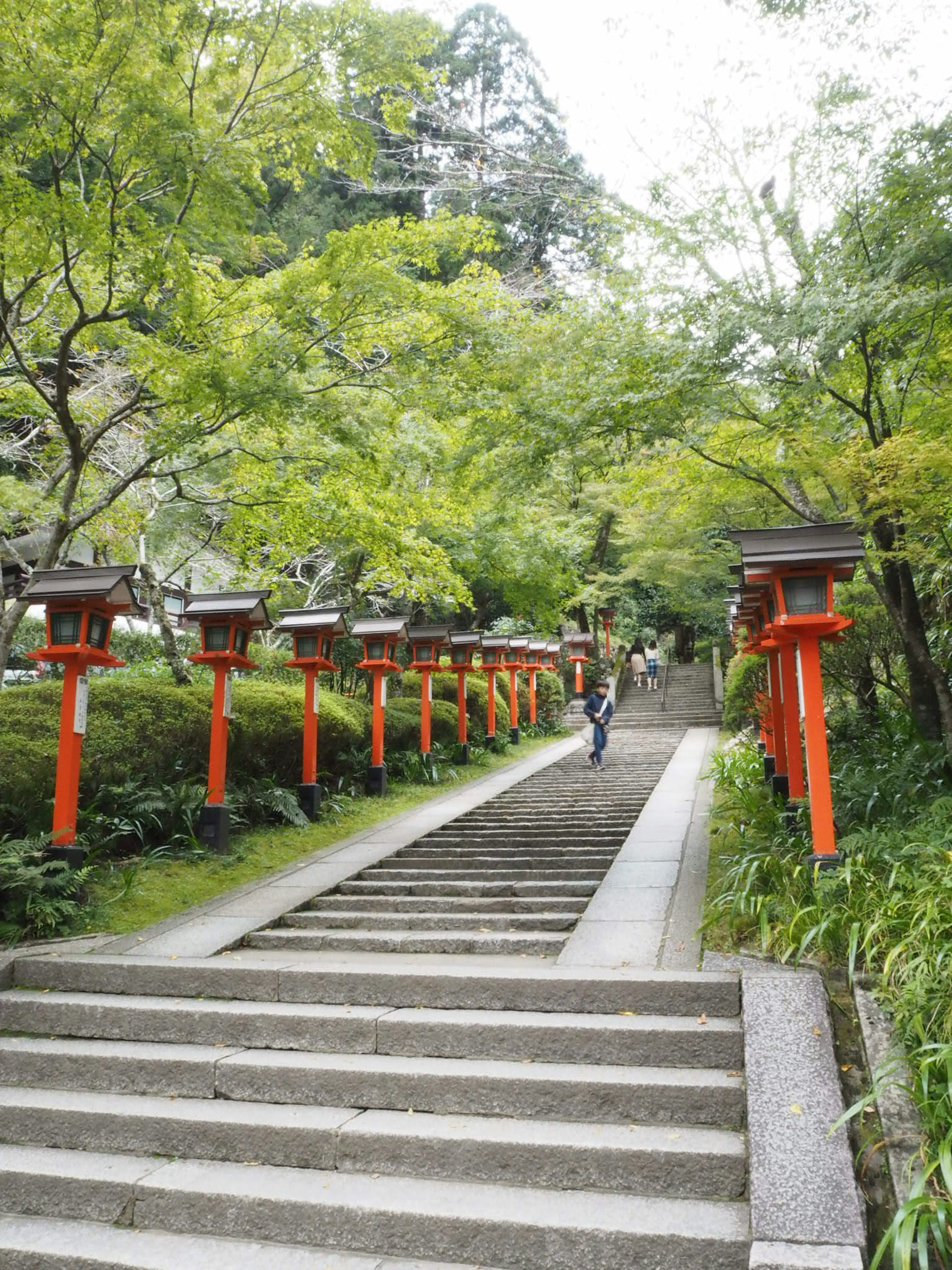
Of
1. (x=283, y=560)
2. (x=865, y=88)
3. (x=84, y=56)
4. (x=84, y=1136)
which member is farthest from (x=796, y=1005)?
(x=283, y=560)

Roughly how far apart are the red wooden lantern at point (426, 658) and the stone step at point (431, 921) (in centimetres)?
727

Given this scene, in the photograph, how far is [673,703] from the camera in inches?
1015

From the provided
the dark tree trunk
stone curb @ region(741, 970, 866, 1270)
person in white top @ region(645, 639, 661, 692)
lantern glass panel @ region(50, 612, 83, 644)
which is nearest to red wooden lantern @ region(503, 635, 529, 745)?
person in white top @ region(645, 639, 661, 692)

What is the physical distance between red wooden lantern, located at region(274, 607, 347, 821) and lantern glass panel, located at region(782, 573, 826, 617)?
5.77m

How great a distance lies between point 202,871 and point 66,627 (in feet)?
8.34

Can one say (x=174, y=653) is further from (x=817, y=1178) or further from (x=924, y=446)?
(x=817, y=1178)

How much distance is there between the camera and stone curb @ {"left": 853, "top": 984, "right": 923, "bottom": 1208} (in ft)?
10.4

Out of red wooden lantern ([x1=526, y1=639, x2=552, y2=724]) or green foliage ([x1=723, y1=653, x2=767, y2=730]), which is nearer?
green foliage ([x1=723, y1=653, x2=767, y2=730])

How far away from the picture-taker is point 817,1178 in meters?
3.21

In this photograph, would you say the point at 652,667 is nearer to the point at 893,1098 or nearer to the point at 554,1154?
the point at 893,1098

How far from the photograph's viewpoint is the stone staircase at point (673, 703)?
2334 centimetres

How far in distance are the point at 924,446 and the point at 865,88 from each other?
3.17 m

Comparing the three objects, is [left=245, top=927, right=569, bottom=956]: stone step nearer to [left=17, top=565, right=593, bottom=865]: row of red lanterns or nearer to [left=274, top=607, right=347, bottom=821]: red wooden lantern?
[left=17, top=565, right=593, bottom=865]: row of red lanterns

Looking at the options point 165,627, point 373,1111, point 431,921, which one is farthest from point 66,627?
point 373,1111
